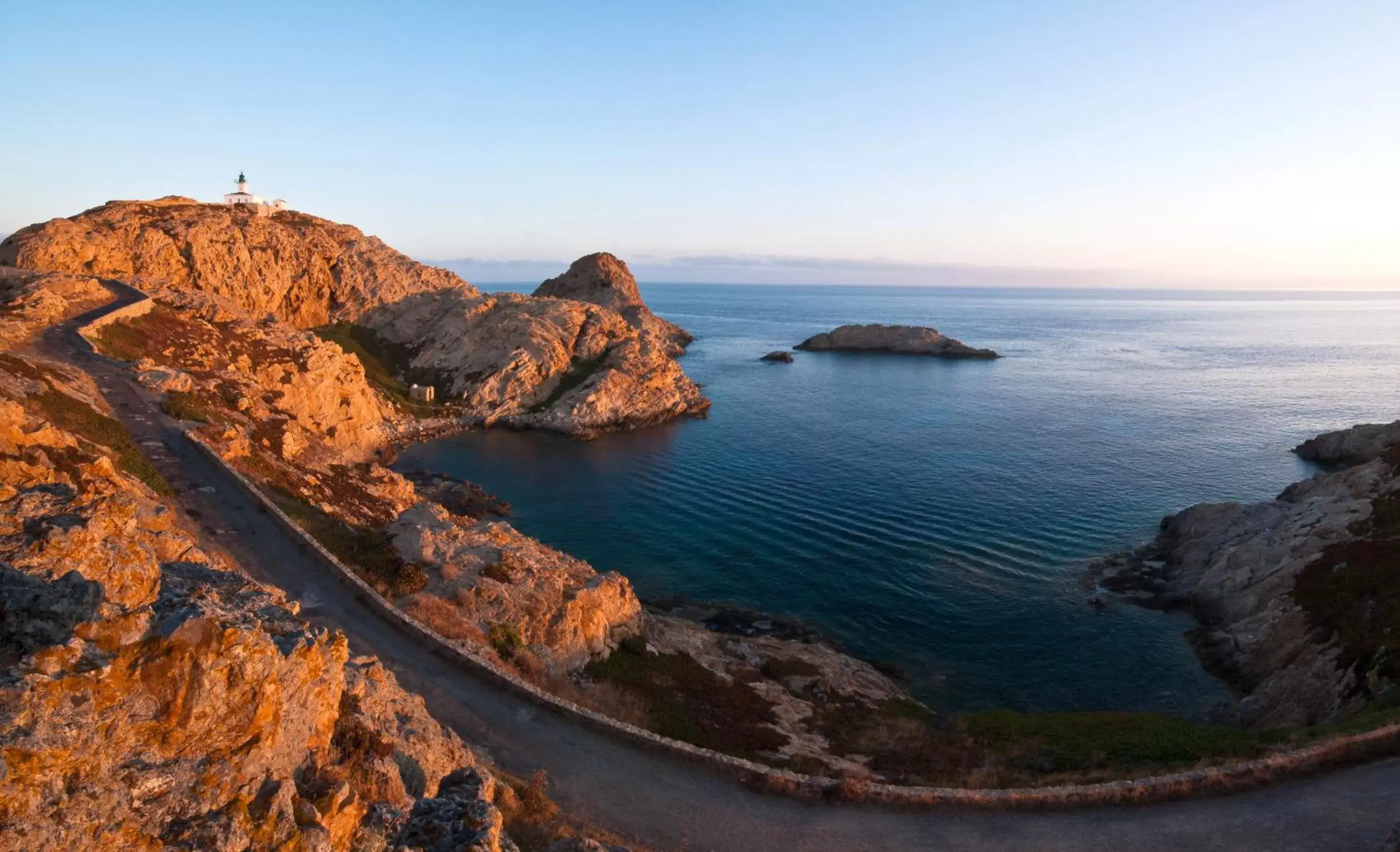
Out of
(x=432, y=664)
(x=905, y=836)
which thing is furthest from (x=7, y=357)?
(x=905, y=836)

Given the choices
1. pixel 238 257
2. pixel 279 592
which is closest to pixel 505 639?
pixel 279 592

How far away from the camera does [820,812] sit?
63.8 ft

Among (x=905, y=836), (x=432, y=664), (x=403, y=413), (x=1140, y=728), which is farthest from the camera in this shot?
(x=403, y=413)

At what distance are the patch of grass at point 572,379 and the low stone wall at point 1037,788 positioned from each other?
70.1m

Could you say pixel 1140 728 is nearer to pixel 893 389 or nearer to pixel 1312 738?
pixel 1312 738

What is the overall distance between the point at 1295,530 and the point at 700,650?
3775cm

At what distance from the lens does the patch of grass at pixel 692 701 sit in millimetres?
25812

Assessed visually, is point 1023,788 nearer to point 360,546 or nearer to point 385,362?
point 360,546

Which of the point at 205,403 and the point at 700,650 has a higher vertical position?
the point at 205,403

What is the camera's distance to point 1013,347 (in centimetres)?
17562

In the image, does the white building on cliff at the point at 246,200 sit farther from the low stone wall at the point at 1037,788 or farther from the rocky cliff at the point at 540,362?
the low stone wall at the point at 1037,788

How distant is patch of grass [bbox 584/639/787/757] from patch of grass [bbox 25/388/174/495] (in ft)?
67.1

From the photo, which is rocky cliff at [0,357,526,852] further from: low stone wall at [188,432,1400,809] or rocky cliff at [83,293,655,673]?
rocky cliff at [83,293,655,673]

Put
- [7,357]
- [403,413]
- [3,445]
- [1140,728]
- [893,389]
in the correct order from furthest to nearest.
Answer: [893,389] < [403,413] < [7,357] < [1140,728] < [3,445]
